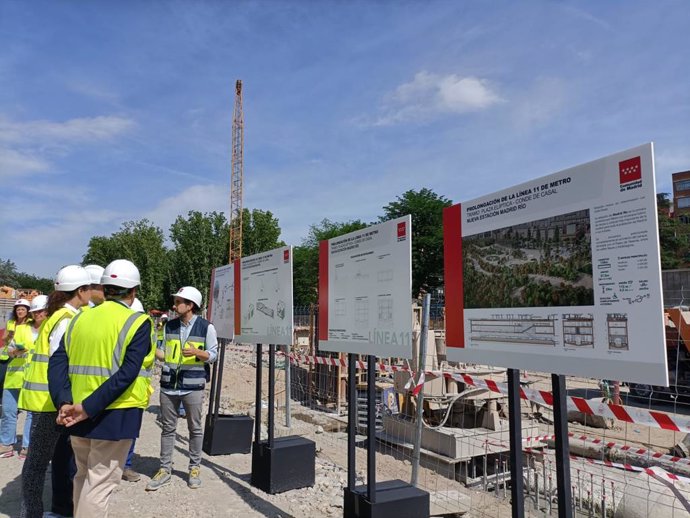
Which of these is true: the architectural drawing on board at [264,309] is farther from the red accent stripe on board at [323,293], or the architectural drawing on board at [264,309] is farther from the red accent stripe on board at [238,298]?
the red accent stripe on board at [323,293]

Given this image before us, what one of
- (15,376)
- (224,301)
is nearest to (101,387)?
(15,376)

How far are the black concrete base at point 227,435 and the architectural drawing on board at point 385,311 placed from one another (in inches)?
146

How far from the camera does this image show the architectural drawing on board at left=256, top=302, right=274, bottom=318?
5700 mm

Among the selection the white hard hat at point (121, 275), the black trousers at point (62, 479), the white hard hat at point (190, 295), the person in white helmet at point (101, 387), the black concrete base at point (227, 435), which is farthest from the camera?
the black concrete base at point (227, 435)

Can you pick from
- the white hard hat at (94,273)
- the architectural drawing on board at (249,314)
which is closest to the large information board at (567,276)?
the white hard hat at (94,273)

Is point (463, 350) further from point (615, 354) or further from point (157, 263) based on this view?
point (157, 263)

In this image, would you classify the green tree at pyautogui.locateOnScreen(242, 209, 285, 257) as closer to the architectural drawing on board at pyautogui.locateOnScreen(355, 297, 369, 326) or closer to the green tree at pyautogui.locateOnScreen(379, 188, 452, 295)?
the green tree at pyautogui.locateOnScreen(379, 188, 452, 295)

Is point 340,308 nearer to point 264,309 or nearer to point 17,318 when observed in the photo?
point 264,309

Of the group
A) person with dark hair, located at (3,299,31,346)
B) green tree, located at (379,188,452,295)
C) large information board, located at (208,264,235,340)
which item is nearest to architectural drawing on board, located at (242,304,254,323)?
large information board, located at (208,264,235,340)

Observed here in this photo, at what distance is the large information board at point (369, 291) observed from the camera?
374cm

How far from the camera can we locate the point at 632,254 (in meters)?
2.32

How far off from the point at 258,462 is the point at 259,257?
2.20 metres

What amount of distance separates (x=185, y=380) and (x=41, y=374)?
1452 millimetres

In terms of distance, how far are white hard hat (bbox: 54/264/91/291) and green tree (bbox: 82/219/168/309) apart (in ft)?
136
